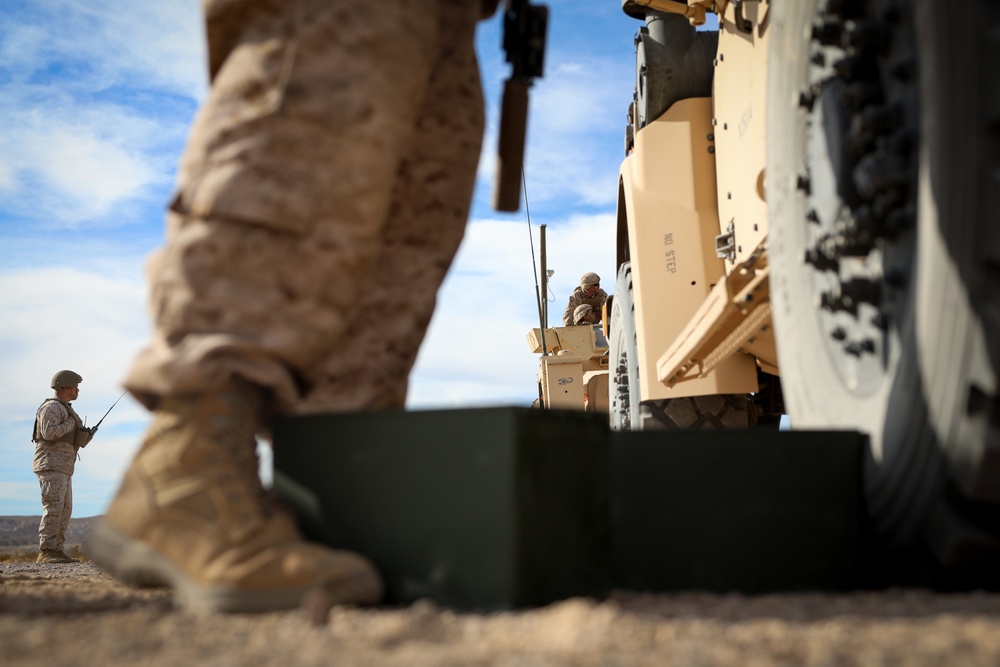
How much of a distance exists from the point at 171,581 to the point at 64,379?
812 cm

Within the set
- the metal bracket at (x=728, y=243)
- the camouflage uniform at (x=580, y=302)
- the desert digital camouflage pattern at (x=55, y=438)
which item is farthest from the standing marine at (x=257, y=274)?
the camouflage uniform at (x=580, y=302)

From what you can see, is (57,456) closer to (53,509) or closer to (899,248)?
(53,509)

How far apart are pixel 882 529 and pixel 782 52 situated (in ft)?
2.93

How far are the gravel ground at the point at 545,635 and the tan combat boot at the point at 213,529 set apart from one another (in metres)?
0.04

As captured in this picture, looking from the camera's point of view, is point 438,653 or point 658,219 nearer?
point 438,653

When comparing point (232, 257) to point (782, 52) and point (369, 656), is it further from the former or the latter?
point (782, 52)

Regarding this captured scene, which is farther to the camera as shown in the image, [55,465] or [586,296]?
[586,296]

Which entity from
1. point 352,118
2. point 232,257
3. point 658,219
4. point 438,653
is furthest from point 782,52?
point 658,219

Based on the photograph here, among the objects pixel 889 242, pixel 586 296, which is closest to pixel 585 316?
pixel 586 296

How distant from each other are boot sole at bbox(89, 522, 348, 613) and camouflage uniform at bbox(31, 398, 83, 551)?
7636mm

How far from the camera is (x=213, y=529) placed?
3.97 feet

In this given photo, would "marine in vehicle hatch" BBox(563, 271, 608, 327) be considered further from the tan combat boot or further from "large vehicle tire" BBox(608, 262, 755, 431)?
the tan combat boot

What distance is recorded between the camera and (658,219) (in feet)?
11.2

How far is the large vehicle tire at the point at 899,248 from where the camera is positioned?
1.12 meters
